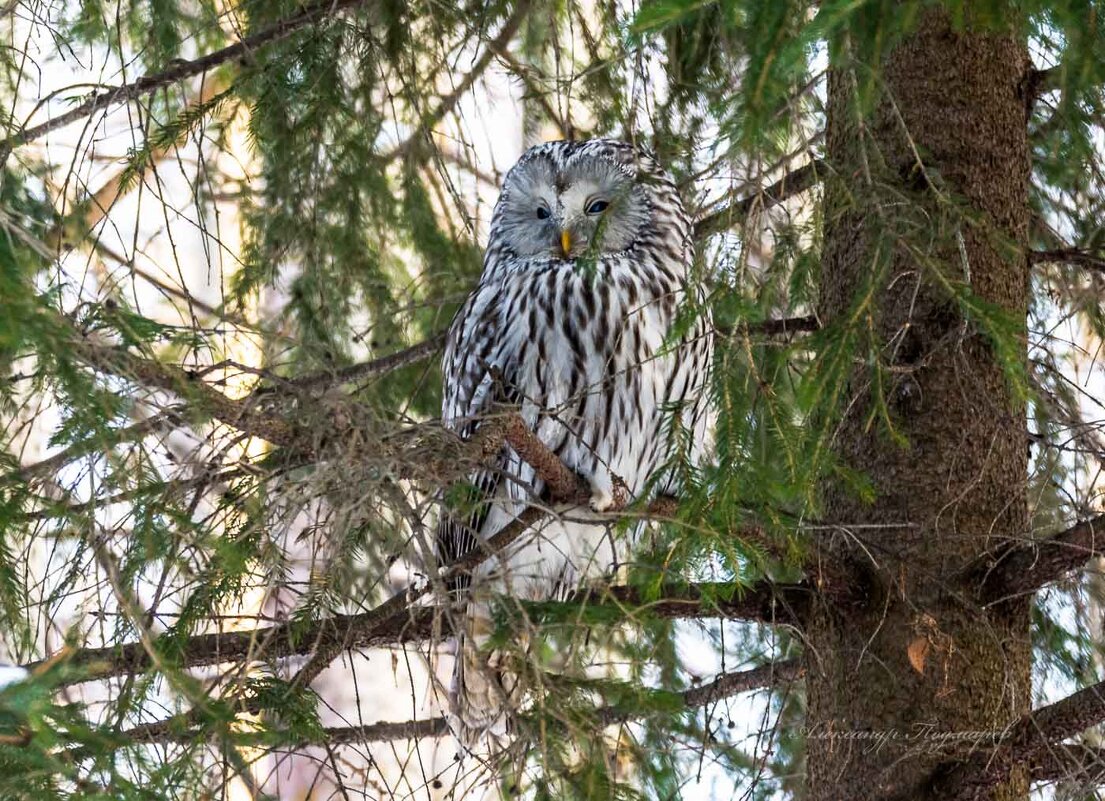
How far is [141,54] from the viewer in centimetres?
374

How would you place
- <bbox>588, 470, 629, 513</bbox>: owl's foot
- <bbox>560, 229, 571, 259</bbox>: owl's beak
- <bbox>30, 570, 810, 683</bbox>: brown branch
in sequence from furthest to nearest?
<bbox>560, 229, 571, 259</bbox>: owl's beak < <bbox>588, 470, 629, 513</bbox>: owl's foot < <bbox>30, 570, 810, 683</bbox>: brown branch

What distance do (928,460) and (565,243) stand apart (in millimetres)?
1285

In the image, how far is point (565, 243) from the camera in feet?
14.1

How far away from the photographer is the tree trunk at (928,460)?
3.40m

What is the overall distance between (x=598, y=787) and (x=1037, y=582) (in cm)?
145

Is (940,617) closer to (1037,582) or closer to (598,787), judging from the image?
(1037,582)

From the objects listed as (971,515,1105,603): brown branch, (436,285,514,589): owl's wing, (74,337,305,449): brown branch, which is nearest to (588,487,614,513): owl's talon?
(436,285,514,589): owl's wing

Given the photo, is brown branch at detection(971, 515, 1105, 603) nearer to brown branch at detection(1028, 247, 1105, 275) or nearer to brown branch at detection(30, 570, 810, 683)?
brown branch at detection(30, 570, 810, 683)

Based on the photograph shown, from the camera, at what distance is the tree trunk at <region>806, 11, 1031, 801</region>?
134 inches

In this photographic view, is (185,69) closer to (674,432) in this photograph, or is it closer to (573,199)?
(573,199)

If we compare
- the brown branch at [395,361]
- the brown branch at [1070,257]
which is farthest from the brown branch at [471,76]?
the brown branch at [1070,257]

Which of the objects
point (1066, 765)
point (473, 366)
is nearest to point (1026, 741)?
point (1066, 765)

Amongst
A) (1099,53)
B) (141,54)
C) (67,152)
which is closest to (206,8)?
(141,54)

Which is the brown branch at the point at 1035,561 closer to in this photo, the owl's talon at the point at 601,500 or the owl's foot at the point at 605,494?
the owl's foot at the point at 605,494
